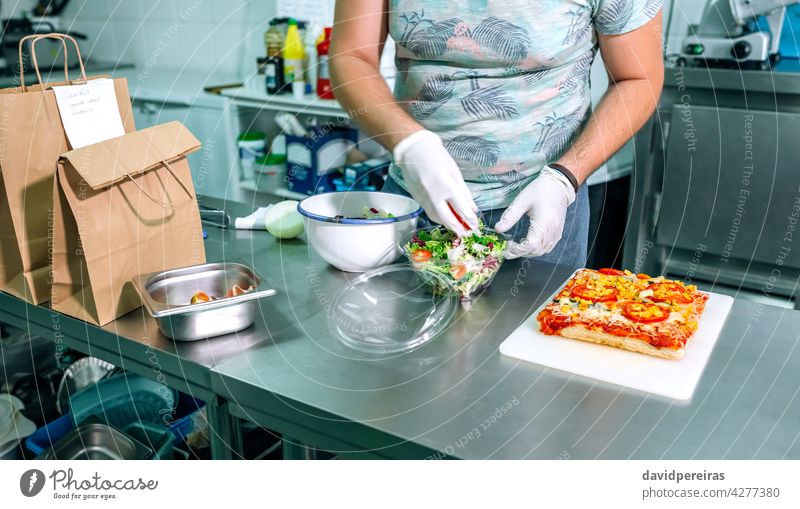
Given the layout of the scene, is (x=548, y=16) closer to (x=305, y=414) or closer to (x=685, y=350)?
(x=685, y=350)

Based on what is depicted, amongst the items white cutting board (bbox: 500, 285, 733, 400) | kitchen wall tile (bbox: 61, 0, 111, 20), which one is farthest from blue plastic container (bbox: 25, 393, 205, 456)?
kitchen wall tile (bbox: 61, 0, 111, 20)

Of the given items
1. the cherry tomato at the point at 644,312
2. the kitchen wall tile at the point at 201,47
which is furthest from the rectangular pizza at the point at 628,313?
the kitchen wall tile at the point at 201,47

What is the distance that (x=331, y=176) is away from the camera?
8.64ft

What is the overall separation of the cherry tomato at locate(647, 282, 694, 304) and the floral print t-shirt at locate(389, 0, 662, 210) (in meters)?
0.34

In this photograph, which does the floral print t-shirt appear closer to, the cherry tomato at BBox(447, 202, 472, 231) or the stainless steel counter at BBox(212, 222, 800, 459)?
the cherry tomato at BBox(447, 202, 472, 231)

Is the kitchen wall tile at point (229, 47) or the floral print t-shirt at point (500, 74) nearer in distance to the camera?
the floral print t-shirt at point (500, 74)

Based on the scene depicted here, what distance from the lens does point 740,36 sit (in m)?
2.10

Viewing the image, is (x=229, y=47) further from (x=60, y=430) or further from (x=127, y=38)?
(x=60, y=430)

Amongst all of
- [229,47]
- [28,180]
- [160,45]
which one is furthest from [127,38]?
[28,180]

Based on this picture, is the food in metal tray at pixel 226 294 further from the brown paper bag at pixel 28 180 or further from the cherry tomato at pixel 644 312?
the cherry tomato at pixel 644 312

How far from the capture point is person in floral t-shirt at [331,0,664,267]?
1.08m

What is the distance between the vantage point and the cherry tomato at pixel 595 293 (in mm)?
909

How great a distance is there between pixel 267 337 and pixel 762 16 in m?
1.97
